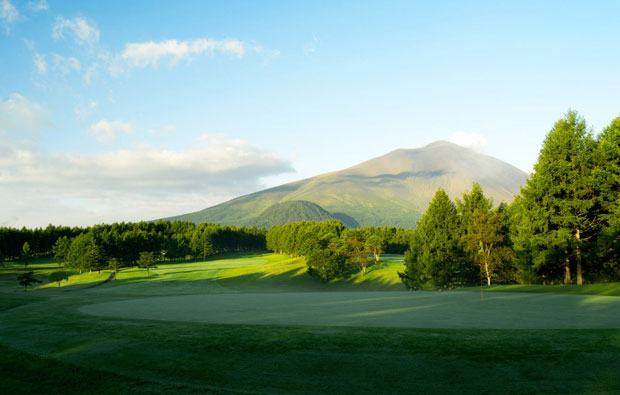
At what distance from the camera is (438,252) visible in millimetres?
49500

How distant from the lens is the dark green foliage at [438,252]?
49281 mm

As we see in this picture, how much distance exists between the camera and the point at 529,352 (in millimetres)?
9078

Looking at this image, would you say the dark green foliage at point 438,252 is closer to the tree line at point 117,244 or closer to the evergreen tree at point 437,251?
the evergreen tree at point 437,251

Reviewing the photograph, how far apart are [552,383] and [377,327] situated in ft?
20.0

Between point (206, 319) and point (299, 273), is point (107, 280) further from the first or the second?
point (206, 319)

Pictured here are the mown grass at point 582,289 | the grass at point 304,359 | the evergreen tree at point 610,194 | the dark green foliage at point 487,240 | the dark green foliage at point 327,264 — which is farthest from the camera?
the dark green foliage at point 327,264

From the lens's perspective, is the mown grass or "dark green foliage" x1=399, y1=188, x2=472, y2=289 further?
"dark green foliage" x1=399, y1=188, x2=472, y2=289

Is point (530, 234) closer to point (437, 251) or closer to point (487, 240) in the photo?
point (487, 240)

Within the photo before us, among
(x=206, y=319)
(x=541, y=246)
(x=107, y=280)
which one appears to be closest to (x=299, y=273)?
(x=107, y=280)

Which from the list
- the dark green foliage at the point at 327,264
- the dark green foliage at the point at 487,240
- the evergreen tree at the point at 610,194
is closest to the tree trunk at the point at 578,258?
the evergreen tree at the point at 610,194

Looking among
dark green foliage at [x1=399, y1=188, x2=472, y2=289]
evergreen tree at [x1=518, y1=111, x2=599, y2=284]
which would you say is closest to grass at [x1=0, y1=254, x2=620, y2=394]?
evergreen tree at [x1=518, y1=111, x2=599, y2=284]

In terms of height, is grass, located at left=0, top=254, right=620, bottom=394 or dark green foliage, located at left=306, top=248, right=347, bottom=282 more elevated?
grass, located at left=0, top=254, right=620, bottom=394

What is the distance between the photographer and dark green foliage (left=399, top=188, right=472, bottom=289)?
49281mm

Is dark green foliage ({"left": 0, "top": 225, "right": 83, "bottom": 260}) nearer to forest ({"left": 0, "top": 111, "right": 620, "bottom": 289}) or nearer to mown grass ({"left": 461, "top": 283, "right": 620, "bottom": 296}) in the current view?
forest ({"left": 0, "top": 111, "right": 620, "bottom": 289})
